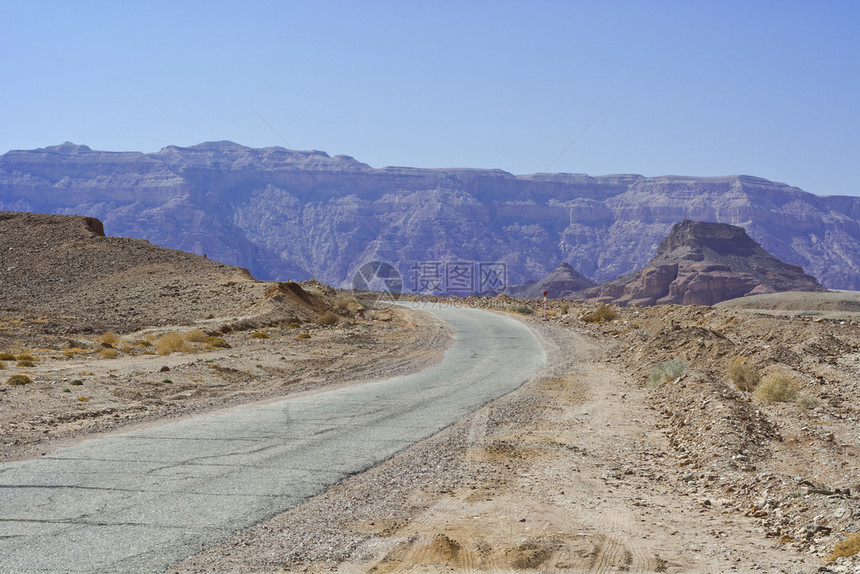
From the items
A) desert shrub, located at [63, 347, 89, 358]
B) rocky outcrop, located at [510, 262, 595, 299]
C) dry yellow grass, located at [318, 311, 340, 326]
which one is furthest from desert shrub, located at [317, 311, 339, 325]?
rocky outcrop, located at [510, 262, 595, 299]

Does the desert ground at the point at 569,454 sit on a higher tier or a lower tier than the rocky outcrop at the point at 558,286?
higher

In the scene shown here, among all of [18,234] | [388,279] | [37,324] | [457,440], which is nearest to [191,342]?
[37,324]

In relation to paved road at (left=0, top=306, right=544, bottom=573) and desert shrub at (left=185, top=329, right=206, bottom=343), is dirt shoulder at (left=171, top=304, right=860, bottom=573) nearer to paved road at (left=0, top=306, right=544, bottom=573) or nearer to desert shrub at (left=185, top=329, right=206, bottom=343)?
paved road at (left=0, top=306, right=544, bottom=573)

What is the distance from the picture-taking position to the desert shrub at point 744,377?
16.5m

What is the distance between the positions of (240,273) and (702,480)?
121 feet

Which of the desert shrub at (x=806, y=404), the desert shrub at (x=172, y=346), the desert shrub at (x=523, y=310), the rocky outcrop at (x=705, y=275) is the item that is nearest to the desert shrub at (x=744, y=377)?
the desert shrub at (x=806, y=404)

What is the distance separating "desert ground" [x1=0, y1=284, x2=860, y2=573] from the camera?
6.62 meters

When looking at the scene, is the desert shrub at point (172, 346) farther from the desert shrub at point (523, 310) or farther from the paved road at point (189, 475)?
the desert shrub at point (523, 310)

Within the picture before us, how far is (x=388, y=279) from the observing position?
81.4 metres

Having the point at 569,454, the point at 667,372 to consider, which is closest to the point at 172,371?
the point at 569,454

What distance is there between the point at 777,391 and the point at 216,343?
17.5 metres

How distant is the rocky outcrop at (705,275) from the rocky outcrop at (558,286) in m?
4.21

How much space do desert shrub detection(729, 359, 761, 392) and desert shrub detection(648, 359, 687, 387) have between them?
1131mm

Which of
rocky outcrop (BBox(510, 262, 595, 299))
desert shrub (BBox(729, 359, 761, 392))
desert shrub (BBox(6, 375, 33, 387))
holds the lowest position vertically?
rocky outcrop (BBox(510, 262, 595, 299))
